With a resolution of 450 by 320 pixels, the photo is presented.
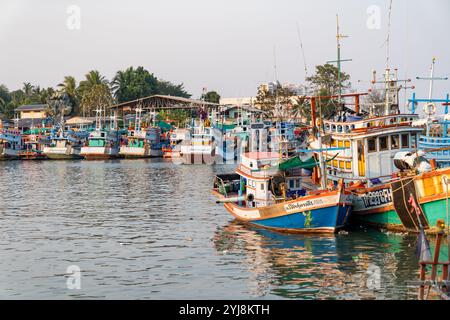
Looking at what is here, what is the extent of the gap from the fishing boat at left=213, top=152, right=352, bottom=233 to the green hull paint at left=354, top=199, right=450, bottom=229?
2.12 metres

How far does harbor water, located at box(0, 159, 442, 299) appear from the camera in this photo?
20922 millimetres

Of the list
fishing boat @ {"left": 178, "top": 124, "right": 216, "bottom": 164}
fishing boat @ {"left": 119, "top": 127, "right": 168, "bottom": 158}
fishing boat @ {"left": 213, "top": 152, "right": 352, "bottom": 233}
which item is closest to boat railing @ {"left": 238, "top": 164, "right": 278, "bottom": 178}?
fishing boat @ {"left": 213, "top": 152, "right": 352, "bottom": 233}

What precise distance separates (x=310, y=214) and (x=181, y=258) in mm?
6091

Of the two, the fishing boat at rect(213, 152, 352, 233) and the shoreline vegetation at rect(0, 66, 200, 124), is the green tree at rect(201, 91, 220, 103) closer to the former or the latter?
the shoreline vegetation at rect(0, 66, 200, 124)

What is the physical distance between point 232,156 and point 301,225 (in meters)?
72.2

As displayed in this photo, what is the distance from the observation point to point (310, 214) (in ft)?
93.9

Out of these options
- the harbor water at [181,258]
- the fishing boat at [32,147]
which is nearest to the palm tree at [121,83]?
the fishing boat at [32,147]

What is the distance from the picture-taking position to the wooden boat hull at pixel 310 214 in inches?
1104

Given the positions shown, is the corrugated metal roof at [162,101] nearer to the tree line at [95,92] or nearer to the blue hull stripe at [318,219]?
the tree line at [95,92]

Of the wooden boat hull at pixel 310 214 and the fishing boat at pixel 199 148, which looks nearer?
the wooden boat hull at pixel 310 214

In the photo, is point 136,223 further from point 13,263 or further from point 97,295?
point 97,295

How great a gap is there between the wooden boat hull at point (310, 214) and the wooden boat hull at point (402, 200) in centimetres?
190

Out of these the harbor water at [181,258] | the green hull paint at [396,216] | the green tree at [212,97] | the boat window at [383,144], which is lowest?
the harbor water at [181,258]

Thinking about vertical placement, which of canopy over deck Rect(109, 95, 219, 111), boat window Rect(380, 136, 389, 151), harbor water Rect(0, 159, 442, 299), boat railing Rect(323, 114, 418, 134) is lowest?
harbor water Rect(0, 159, 442, 299)
